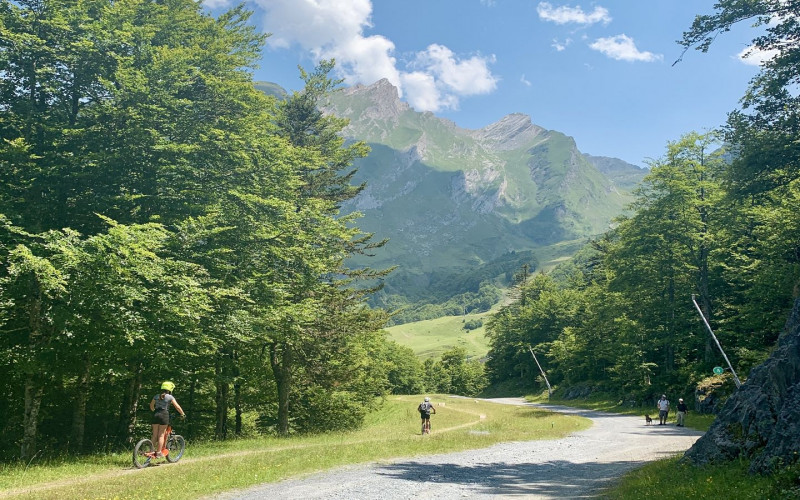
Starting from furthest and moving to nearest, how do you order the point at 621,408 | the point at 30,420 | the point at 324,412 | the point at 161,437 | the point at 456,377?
1. the point at 456,377
2. the point at 621,408
3. the point at 324,412
4. the point at 30,420
5. the point at 161,437

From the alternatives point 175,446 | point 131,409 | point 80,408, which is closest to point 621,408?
point 175,446

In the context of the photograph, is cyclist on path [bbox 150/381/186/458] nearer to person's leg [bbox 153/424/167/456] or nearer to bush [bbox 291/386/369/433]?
person's leg [bbox 153/424/167/456]

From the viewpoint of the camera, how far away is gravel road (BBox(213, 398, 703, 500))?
37.2 feet

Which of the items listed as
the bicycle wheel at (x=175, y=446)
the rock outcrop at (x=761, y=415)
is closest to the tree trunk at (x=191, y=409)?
the bicycle wheel at (x=175, y=446)

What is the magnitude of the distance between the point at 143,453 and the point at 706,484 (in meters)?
15.1

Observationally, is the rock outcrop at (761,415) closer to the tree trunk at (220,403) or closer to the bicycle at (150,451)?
the bicycle at (150,451)

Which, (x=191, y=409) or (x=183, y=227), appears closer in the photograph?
(x=183, y=227)

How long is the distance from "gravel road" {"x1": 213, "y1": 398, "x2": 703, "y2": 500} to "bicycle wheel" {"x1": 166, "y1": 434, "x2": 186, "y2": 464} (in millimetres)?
5142

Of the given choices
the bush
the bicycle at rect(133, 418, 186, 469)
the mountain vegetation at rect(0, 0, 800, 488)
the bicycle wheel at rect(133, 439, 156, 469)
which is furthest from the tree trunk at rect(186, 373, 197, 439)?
the bicycle wheel at rect(133, 439, 156, 469)

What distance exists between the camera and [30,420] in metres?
16.0

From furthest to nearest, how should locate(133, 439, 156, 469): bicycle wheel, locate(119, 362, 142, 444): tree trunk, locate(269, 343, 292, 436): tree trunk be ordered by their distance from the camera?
locate(269, 343, 292, 436): tree trunk, locate(119, 362, 142, 444): tree trunk, locate(133, 439, 156, 469): bicycle wheel

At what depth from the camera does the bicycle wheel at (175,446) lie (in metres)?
15.4

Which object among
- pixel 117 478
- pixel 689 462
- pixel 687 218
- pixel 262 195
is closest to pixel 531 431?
pixel 689 462

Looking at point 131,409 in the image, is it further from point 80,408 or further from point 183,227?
point 183,227
